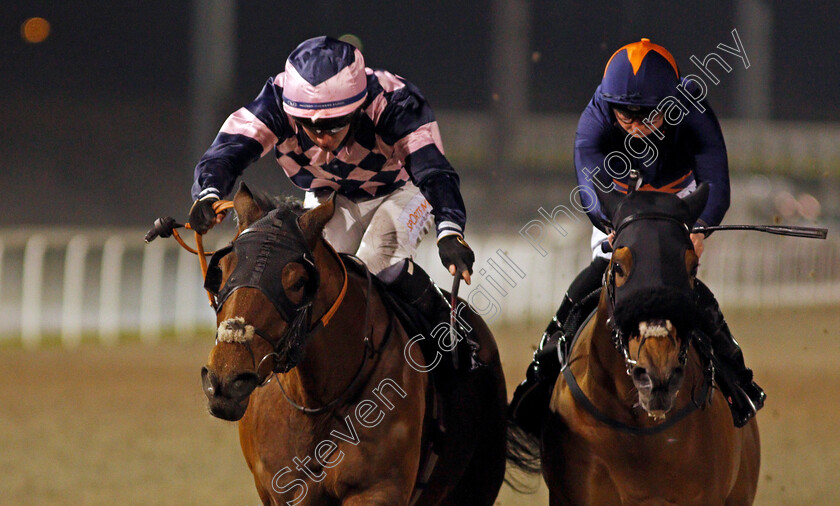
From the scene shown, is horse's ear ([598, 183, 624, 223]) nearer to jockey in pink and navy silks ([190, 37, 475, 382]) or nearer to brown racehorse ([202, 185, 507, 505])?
jockey in pink and navy silks ([190, 37, 475, 382])

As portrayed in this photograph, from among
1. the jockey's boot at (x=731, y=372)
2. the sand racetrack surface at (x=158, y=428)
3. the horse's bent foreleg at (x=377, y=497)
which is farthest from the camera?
the sand racetrack surface at (x=158, y=428)

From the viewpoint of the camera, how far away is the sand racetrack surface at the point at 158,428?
5.87m

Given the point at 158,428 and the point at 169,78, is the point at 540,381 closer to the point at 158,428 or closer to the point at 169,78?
the point at 158,428

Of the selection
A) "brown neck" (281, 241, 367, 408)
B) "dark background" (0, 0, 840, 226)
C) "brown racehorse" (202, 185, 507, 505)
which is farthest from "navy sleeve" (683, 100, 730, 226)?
"dark background" (0, 0, 840, 226)

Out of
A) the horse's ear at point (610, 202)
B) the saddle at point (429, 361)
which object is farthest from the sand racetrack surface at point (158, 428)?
the horse's ear at point (610, 202)

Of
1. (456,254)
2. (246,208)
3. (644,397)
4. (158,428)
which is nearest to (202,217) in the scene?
(246,208)

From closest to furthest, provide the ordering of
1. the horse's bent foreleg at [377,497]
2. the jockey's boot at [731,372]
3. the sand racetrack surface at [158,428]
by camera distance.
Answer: the horse's bent foreleg at [377,497] → the jockey's boot at [731,372] → the sand racetrack surface at [158,428]

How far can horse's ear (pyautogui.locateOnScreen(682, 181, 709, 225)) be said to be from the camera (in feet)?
10.1

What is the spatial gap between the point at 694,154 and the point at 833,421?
17.2ft

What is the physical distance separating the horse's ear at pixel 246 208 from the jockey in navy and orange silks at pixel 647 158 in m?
1.03

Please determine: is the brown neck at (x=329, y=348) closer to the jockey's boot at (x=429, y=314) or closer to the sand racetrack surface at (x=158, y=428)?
the jockey's boot at (x=429, y=314)

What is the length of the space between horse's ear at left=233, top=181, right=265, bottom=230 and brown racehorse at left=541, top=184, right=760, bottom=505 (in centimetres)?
98

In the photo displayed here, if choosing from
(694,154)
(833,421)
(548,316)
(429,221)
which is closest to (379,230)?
(429,221)

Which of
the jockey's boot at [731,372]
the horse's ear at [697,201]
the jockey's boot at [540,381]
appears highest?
the horse's ear at [697,201]
